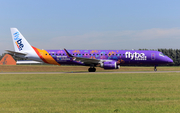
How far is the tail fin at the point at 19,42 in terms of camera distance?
132 feet

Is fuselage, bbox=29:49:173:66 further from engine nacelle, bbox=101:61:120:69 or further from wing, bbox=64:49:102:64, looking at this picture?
engine nacelle, bbox=101:61:120:69

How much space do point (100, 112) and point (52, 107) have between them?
7.38ft

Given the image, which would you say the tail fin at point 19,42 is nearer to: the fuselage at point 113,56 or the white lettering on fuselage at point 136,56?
the fuselage at point 113,56

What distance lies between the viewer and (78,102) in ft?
34.6

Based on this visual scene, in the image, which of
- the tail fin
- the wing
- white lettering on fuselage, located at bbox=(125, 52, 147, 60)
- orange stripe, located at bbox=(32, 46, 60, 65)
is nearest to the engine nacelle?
the wing

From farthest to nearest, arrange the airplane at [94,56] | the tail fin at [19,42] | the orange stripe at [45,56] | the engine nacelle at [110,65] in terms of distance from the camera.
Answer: the tail fin at [19,42]
the orange stripe at [45,56]
the airplane at [94,56]
the engine nacelle at [110,65]

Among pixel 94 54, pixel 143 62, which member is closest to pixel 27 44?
pixel 94 54

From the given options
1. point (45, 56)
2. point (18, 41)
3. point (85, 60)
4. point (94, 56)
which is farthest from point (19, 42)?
point (94, 56)

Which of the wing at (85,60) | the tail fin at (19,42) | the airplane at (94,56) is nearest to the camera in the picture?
the wing at (85,60)

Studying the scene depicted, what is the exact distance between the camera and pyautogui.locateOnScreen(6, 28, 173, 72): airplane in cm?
3766

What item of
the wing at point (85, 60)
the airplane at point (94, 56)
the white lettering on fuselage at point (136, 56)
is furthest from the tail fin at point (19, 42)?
the white lettering on fuselage at point (136, 56)

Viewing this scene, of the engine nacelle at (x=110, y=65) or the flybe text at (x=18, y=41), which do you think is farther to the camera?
the flybe text at (x=18, y=41)

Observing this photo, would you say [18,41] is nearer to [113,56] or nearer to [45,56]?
[45,56]

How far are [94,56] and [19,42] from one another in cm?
1443
